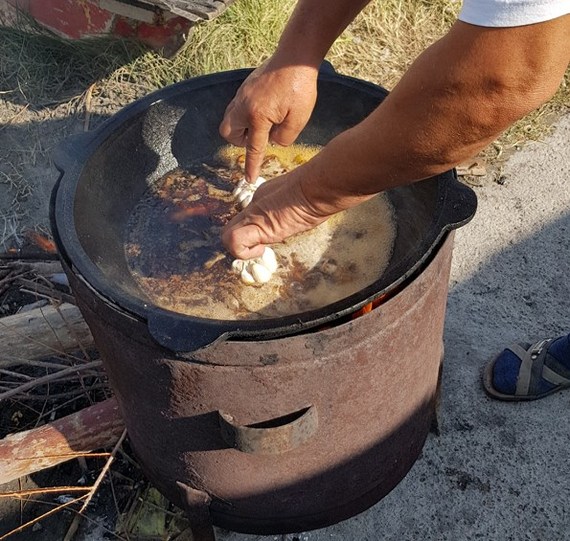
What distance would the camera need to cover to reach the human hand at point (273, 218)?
1.56m

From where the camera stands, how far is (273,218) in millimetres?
1626

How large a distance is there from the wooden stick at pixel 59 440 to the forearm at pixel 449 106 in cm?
125

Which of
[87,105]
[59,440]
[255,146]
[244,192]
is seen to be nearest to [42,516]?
[59,440]

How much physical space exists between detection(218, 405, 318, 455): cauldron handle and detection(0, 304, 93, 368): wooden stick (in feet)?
3.47

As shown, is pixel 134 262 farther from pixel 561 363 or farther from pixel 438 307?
pixel 561 363

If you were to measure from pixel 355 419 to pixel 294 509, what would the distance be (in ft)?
1.38

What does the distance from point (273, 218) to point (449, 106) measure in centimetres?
56

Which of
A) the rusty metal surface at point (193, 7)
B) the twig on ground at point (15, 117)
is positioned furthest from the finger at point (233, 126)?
the twig on ground at point (15, 117)

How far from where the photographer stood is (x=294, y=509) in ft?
6.57

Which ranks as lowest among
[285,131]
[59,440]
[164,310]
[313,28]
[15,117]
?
[59,440]

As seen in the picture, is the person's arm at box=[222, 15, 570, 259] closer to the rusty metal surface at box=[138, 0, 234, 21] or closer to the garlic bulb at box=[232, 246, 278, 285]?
the garlic bulb at box=[232, 246, 278, 285]

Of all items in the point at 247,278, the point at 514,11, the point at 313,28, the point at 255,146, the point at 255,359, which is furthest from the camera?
the point at 255,146

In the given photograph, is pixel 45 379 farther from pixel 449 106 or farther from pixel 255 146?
pixel 449 106

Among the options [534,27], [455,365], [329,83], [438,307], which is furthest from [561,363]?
[534,27]
